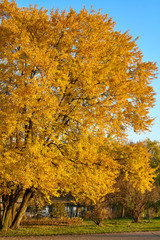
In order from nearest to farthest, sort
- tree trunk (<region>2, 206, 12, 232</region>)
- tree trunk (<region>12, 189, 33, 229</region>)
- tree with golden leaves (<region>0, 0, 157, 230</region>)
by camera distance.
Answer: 1. tree with golden leaves (<region>0, 0, 157, 230</region>)
2. tree trunk (<region>2, 206, 12, 232</region>)
3. tree trunk (<region>12, 189, 33, 229</region>)

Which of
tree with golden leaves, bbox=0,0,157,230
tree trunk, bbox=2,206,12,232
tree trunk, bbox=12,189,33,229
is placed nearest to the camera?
tree with golden leaves, bbox=0,0,157,230

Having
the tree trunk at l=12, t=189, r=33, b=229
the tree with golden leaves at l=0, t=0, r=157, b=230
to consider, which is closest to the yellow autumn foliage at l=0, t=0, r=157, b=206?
the tree with golden leaves at l=0, t=0, r=157, b=230

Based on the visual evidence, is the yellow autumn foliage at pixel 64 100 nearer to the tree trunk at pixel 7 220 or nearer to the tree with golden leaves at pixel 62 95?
the tree with golden leaves at pixel 62 95

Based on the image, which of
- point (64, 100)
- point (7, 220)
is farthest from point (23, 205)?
point (64, 100)

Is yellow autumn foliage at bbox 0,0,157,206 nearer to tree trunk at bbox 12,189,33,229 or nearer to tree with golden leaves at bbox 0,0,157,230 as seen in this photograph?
tree with golden leaves at bbox 0,0,157,230

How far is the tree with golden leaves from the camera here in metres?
9.36

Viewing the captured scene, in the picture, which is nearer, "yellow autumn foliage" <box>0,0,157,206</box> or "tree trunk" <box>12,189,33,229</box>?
"yellow autumn foliage" <box>0,0,157,206</box>

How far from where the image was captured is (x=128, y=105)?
11.9 m

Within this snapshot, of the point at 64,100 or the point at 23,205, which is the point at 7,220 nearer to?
the point at 23,205

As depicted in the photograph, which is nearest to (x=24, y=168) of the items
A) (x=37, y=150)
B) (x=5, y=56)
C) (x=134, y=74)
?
(x=37, y=150)

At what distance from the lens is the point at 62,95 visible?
35.4 feet

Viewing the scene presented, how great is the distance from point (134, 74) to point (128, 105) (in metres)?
2.08

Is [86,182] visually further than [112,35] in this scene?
No

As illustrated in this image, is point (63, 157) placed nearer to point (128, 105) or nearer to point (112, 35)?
point (128, 105)
